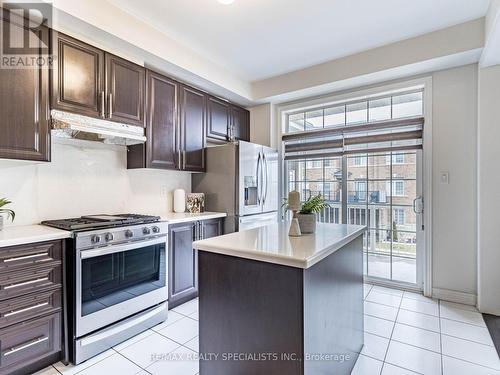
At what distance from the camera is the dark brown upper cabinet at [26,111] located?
1.89 meters

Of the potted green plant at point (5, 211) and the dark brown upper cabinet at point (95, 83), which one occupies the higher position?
the dark brown upper cabinet at point (95, 83)

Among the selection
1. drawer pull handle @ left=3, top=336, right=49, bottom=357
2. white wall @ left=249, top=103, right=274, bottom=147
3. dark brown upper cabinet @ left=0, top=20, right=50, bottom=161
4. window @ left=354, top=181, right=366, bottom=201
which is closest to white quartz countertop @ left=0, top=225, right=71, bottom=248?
dark brown upper cabinet @ left=0, top=20, right=50, bottom=161

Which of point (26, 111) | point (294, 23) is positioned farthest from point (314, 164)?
point (26, 111)

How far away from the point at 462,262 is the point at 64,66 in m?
4.27

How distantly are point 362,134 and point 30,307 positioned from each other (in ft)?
12.2

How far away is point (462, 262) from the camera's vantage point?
2922 millimetres

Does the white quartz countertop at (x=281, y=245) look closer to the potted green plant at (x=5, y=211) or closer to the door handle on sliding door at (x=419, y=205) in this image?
the potted green plant at (x=5, y=211)

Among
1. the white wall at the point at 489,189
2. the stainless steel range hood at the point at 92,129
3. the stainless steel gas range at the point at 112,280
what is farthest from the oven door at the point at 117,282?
the white wall at the point at 489,189

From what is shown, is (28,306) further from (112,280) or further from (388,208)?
(388,208)

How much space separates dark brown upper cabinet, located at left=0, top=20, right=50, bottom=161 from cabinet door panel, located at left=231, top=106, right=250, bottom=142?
239 cm

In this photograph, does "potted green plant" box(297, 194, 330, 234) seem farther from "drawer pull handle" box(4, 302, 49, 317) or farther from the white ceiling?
"drawer pull handle" box(4, 302, 49, 317)

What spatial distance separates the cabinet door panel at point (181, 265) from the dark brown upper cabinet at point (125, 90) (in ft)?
3.87

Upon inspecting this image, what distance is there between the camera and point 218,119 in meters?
3.78

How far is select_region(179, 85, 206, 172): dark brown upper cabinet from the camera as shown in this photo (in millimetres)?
3238
